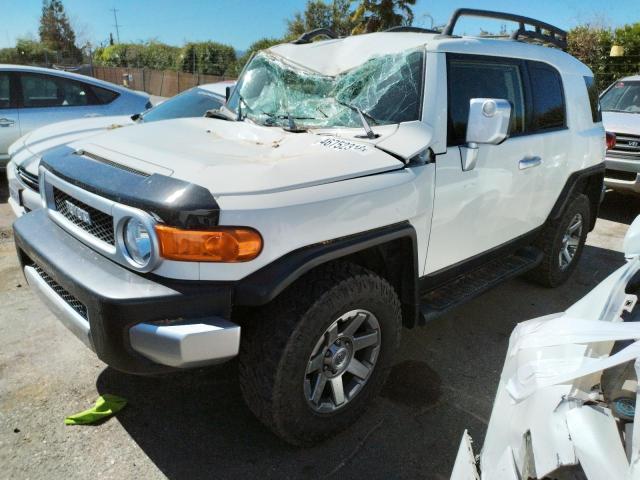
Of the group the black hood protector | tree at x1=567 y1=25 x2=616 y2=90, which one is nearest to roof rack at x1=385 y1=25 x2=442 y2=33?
the black hood protector

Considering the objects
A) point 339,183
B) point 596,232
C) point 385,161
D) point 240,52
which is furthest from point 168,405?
point 240,52

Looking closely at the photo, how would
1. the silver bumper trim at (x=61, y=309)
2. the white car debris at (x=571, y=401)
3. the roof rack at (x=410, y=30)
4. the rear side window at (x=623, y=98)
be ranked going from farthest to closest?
the rear side window at (x=623, y=98) < the roof rack at (x=410, y=30) < the silver bumper trim at (x=61, y=309) < the white car debris at (x=571, y=401)

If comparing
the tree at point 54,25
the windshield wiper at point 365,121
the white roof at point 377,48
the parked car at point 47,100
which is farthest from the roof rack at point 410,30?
the tree at point 54,25

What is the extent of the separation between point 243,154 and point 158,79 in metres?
29.7

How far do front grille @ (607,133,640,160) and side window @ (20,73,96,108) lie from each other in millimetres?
7150

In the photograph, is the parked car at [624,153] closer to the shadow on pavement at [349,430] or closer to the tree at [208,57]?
the shadow on pavement at [349,430]

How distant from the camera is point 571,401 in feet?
4.61

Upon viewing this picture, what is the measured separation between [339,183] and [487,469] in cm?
125

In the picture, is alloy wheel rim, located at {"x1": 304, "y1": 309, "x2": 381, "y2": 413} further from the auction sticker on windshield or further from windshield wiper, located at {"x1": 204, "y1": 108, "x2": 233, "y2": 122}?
windshield wiper, located at {"x1": 204, "y1": 108, "x2": 233, "y2": 122}

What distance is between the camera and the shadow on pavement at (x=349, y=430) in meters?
2.41

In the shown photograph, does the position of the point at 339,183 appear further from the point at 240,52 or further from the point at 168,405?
the point at 240,52

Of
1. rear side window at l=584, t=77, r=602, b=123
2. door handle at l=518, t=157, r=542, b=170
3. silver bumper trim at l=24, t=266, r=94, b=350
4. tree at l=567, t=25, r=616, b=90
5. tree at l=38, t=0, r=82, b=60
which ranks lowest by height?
silver bumper trim at l=24, t=266, r=94, b=350

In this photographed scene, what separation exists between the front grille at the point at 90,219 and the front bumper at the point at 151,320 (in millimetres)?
164

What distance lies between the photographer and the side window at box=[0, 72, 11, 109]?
6.64 m
